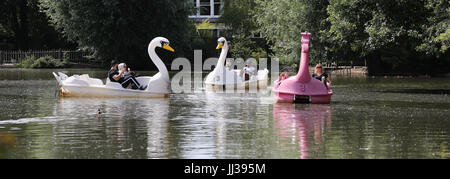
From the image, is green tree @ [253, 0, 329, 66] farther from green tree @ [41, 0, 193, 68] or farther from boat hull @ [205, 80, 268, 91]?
green tree @ [41, 0, 193, 68]

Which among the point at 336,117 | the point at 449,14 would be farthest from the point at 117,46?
the point at 336,117

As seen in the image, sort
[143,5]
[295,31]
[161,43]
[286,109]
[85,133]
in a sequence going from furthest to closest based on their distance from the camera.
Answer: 1. [143,5]
2. [295,31]
3. [161,43]
4. [286,109]
5. [85,133]

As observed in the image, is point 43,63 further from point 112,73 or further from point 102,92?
point 102,92

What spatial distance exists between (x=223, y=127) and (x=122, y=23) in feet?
144

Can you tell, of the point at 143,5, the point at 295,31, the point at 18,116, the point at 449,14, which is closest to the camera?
the point at 18,116

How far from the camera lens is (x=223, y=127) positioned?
18625 millimetres

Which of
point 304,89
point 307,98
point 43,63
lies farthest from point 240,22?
point 307,98

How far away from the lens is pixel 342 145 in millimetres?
15531

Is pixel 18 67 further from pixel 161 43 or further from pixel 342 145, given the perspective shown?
pixel 342 145

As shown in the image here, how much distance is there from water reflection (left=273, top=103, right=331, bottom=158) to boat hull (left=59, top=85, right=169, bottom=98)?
5.10 m

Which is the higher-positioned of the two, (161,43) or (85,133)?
(161,43)

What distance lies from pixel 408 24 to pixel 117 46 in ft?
114

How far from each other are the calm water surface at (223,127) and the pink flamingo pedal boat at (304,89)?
427mm

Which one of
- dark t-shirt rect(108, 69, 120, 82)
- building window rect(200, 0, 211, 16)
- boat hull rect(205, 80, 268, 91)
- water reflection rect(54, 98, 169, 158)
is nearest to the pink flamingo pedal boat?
water reflection rect(54, 98, 169, 158)
